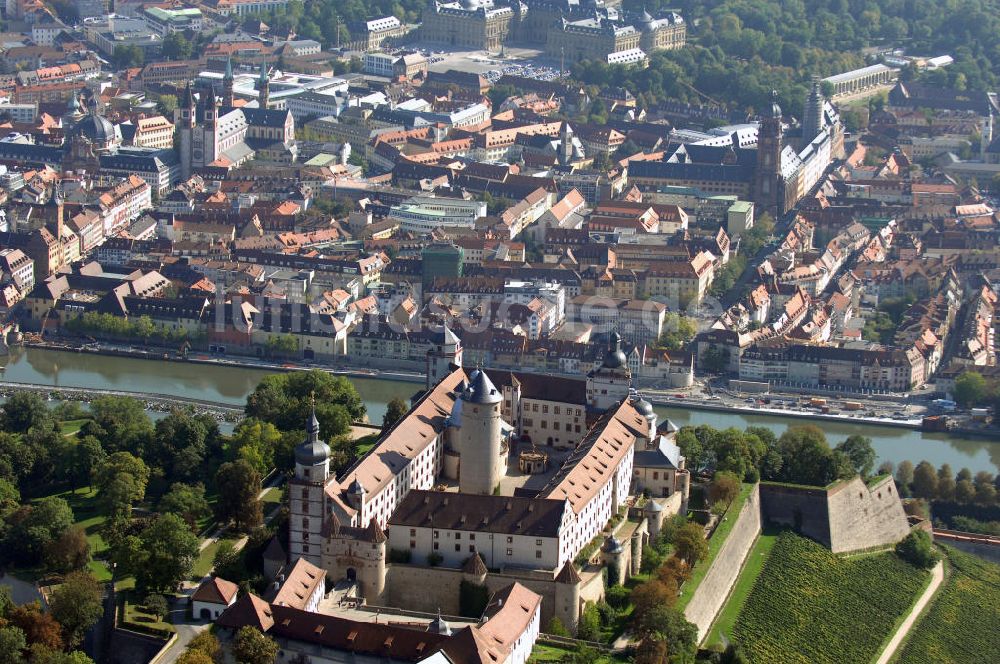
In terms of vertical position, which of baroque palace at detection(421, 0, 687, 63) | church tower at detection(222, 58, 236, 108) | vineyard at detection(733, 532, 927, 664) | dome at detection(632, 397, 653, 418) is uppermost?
baroque palace at detection(421, 0, 687, 63)

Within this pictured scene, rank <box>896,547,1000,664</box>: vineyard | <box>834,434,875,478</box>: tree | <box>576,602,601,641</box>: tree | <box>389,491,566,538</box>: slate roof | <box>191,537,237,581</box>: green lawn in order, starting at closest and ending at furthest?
<box>576,602,601,641</box>: tree
<box>389,491,566,538</box>: slate roof
<box>191,537,237,581</box>: green lawn
<box>896,547,1000,664</box>: vineyard
<box>834,434,875,478</box>: tree

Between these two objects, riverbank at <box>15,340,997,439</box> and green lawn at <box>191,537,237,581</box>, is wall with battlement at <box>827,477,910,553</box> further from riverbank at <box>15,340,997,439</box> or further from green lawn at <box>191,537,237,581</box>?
green lawn at <box>191,537,237,581</box>

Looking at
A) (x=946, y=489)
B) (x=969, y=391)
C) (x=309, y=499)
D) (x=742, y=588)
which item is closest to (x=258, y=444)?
(x=309, y=499)

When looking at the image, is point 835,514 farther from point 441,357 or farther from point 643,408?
point 441,357

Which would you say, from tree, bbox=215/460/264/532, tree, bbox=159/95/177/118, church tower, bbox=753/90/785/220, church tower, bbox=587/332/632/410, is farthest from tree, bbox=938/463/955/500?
tree, bbox=159/95/177/118

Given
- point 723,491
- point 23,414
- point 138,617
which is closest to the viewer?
point 138,617

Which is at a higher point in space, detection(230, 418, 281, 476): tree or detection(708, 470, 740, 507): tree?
detection(230, 418, 281, 476): tree
